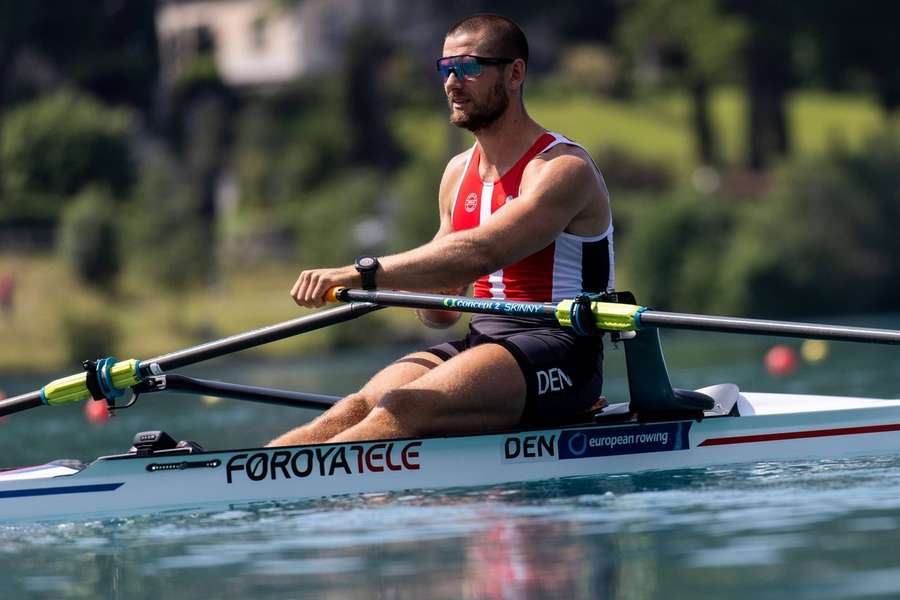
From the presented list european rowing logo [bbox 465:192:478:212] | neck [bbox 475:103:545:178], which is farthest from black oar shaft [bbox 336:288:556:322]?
neck [bbox 475:103:545:178]

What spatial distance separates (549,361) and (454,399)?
1.69 ft

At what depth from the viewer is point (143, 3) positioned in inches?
2359

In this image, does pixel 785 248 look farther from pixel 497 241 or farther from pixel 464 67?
pixel 497 241

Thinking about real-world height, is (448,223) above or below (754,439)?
above

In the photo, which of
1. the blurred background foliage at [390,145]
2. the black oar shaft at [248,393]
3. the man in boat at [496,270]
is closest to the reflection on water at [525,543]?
the man in boat at [496,270]

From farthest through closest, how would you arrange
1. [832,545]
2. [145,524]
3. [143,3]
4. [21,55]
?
[143,3], [21,55], [145,524], [832,545]

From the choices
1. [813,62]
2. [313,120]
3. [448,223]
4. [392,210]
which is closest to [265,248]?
[392,210]

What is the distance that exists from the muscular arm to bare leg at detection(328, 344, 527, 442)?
42 centimetres

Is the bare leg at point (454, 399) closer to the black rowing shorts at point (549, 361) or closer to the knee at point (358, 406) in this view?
the black rowing shorts at point (549, 361)

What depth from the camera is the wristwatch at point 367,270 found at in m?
8.45

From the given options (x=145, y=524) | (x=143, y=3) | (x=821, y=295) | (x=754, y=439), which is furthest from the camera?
(x=143, y=3)

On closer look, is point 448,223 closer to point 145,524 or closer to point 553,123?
point 145,524

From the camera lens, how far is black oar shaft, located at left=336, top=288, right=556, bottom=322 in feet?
27.5

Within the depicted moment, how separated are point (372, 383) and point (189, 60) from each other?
55235 millimetres
